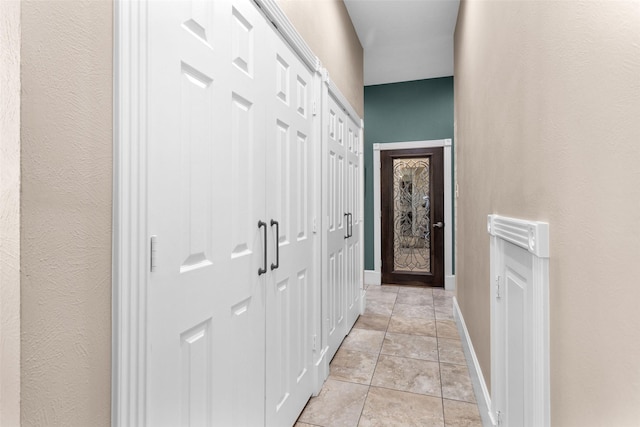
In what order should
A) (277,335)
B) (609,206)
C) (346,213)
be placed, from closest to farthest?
1. (609,206)
2. (277,335)
3. (346,213)

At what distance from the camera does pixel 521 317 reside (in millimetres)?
1237

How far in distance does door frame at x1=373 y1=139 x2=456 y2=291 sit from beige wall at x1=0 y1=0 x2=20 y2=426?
4724mm

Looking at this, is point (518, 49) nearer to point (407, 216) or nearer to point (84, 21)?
point (84, 21)

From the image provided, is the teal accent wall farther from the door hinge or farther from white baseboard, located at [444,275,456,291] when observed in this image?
the door hinge

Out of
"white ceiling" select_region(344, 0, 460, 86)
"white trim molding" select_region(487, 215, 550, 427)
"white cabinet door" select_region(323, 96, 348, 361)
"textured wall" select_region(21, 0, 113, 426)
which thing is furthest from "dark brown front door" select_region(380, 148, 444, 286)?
"textured wall" select_region(21, 0, 113, 426)

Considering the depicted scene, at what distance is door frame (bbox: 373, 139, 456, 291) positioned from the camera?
4.80 meters

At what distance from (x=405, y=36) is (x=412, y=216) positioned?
7.81ft

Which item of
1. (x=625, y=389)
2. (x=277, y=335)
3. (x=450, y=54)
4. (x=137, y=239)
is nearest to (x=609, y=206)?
(x=625, y=389)

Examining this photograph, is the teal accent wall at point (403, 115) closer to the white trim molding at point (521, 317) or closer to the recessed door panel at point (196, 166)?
the white trim molding at point (521, 317)

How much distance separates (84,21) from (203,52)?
38 cm

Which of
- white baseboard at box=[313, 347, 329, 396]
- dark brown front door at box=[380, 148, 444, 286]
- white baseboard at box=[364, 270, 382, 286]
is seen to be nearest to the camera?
white baseboard at box=[313, 347, 329, 396]

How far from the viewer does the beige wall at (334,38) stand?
196cm

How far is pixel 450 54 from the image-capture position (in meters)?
4.04

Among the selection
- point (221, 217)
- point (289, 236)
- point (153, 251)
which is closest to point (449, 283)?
point (289, 236)
